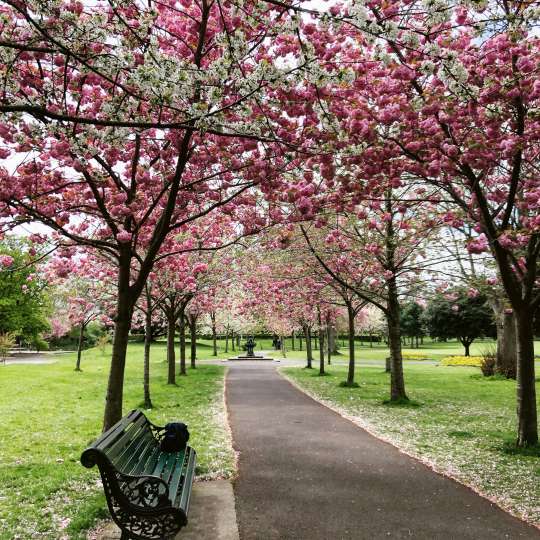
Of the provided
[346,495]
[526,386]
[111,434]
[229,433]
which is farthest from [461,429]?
[111,434]

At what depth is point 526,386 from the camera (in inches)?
337

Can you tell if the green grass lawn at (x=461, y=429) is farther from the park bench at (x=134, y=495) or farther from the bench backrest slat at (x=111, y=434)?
the bench backrest slat at (x=111, y=434)

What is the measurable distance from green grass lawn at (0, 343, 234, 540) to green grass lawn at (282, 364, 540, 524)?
356 cm

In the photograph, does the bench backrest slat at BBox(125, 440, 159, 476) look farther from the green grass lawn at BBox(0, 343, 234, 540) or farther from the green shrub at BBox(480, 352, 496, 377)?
the green shrub at BBox(480, 352, 496, 377)

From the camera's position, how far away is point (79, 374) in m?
24.4

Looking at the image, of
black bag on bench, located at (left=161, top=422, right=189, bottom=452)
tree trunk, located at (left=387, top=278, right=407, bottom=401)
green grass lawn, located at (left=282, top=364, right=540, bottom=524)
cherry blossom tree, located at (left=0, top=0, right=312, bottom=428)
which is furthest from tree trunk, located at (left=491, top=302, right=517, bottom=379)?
black bag on bench, located at (left=161, top=422, right=189, bottom=452)

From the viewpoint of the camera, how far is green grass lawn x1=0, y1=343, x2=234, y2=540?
530 centimetres

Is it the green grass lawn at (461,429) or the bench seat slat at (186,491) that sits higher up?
the bench seat slat at (186,491)

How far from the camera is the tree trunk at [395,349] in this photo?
14.4 m

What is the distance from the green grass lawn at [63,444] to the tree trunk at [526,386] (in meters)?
5.36

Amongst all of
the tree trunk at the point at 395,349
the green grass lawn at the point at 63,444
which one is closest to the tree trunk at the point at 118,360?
the green grass lawn at the point at 63,444

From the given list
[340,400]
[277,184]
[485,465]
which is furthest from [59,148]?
[340,400]

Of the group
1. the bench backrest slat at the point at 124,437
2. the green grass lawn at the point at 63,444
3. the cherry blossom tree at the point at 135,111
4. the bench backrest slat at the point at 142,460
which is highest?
the cherry blossom tree at the point at 135,111

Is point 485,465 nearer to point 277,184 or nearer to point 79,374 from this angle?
point 277,184
